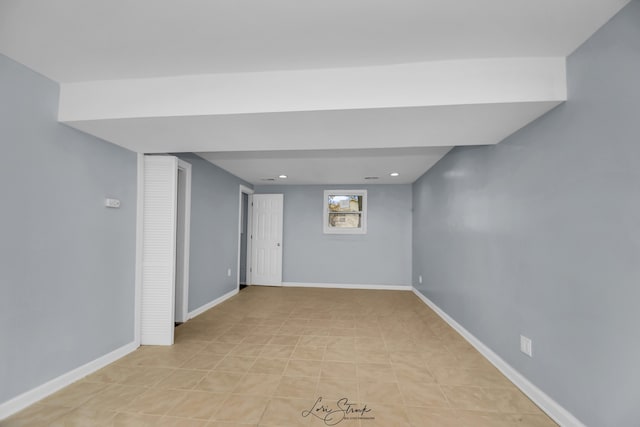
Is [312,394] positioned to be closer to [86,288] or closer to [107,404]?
[107,404]

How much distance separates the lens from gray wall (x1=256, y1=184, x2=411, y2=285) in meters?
6.05

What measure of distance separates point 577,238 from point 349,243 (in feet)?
15.2

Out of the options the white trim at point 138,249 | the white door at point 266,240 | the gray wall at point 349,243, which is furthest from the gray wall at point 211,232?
the gray wall at point 349,243

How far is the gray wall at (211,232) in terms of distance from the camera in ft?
13.1

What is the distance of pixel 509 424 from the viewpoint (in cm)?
181

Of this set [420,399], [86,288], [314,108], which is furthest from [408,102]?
[86,288]

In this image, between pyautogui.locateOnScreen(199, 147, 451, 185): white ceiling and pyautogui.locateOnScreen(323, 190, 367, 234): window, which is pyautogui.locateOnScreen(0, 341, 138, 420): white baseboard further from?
pyautogui.locateOnScreen(323, 190, 367, 234): window

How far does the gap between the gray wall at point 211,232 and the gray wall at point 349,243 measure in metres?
1.36

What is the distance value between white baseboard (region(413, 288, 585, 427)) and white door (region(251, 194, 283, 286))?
3.95 meters

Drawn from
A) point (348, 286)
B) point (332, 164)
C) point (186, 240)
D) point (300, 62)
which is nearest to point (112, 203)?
point (186, 240)

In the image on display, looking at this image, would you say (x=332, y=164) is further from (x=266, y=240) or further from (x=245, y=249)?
(x=245, y=249)

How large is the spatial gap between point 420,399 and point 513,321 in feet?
3.34

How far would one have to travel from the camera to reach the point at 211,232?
4426 millimetres

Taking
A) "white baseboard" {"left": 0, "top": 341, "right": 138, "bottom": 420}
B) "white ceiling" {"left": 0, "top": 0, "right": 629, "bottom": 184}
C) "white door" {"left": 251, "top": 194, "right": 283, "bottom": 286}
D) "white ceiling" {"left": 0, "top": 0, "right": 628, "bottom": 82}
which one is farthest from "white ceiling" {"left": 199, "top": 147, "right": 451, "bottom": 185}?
"white baseboard" {"left": 0, "top": 341, "right": 138, "bottom": 420}
